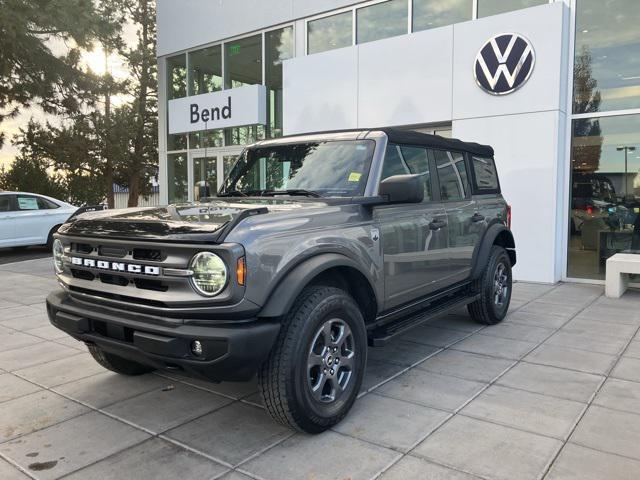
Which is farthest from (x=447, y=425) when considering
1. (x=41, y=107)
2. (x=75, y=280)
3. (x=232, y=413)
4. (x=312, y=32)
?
(x=41, y=107)

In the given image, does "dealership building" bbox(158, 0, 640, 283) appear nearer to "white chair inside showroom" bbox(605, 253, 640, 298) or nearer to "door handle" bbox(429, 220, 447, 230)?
"white chair inside showroom" bbox(605, 253, 640, 298)

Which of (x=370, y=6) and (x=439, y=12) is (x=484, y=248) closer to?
(x=439, y=12)

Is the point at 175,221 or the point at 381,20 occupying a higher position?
the point at 381,20

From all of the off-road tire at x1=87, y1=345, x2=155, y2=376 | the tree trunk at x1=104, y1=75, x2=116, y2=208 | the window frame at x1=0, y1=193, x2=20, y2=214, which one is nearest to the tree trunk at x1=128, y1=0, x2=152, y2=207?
the tree trunk at x1=104, y1=75, x2=116, y2=208

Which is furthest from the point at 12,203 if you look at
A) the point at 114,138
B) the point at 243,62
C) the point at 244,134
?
the point at 114,138

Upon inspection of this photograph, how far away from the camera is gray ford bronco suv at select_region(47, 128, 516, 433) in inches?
111

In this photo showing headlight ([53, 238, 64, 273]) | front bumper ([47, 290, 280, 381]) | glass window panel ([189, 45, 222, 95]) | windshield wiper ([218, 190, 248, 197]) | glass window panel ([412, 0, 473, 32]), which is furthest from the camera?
glass window panel ([189, 45, 222, 95])

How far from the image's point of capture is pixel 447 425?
334cm

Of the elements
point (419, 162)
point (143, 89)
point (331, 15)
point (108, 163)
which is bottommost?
point (419, 162)

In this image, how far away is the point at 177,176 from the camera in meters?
15.4

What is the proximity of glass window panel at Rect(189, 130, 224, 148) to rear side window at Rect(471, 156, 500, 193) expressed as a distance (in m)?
9.06

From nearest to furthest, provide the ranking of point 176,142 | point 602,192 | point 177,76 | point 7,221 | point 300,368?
point 300,368
point 602,192
point 7,221
point 177,76
point 176,142

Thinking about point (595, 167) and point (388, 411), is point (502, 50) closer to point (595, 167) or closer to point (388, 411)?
point (595, 167)

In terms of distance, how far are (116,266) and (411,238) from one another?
2.15 metres
